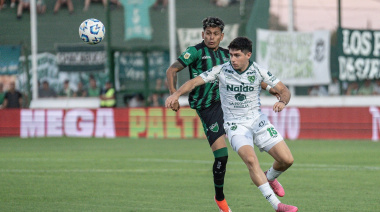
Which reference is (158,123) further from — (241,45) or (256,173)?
(256,173)

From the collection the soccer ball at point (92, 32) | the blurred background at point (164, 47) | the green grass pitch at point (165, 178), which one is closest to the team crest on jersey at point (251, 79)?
the green grass pitch at point (165, 178)

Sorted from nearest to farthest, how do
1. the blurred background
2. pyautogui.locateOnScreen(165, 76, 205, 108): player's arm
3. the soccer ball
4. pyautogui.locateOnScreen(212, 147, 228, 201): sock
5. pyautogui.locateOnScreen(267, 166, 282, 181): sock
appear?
1. pyautogui.locateOnScreen(165, 76, 205, 108): player's arm
2. pyautogui.locateOnScreen(212, 147, 228, 201): sock
3. pyautogui.locateOnScreen(267, 166, 282, 181): sock
4. the soccer ball
5. the blurred background

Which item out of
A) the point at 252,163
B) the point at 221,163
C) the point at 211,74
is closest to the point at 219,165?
the point at 221,163

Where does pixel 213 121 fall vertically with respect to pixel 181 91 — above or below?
below

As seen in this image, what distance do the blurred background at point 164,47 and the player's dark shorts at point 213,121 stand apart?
42.2 ft

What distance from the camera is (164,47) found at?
26750 millimetres

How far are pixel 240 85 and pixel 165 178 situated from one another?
14.9ft

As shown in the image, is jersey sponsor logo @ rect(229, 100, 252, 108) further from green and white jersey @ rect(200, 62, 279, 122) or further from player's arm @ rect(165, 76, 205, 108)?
player's arm @ rect(165, 76, 205, 108)

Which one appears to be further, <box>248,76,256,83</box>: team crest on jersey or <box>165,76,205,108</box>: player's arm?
<box>248,76,256,83</box>: team crest on jersey

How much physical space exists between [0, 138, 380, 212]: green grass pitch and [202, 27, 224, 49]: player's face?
6.91 ft

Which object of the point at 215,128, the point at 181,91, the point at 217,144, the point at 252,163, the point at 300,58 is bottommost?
the point at 252,163

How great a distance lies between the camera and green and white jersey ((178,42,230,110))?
32.7 ft

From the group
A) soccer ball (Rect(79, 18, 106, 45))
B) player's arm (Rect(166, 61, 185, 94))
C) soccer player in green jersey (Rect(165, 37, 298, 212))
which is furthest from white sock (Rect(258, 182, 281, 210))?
soccer ball (Rect(79, 18, 106, 45))

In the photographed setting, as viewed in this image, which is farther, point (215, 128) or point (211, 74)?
point (215, 128)
